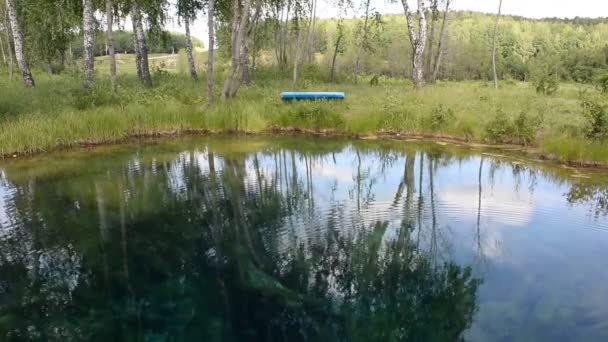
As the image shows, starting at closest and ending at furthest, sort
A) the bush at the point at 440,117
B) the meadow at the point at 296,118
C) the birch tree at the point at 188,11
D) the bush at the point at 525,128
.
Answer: the meadow at the point at 296,118 → the bush at the point at 525,128 → the bush at the point at 440,117 → the birch tree at the point at 188,11

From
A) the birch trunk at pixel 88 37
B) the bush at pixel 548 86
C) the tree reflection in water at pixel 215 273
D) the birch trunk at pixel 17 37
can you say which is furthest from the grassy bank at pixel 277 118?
the bush at pixel 548 86

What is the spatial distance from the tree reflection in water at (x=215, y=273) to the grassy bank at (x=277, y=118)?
127 inches

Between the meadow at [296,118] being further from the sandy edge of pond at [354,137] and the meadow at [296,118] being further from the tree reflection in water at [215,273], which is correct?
the tree reflection in water at [215,273]

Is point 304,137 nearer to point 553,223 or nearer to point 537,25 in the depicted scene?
point 553,223

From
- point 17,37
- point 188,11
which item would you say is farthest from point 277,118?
point 188,11

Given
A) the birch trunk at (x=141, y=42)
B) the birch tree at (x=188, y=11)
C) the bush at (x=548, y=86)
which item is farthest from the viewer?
the birch tree at (x=188, y=11)

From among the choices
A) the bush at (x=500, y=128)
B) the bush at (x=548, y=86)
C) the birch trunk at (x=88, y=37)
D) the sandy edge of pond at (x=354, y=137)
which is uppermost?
the birch trunk at (x=88, y=37)

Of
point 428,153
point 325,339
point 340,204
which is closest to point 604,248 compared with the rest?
point 340,204

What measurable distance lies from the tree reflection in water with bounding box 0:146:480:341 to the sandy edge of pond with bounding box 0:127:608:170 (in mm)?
3373

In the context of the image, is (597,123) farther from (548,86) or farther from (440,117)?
(548,86)

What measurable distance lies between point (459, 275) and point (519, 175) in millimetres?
4184

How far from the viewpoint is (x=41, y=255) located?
498 centimetres

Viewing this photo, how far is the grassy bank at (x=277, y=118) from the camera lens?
30.8 ft

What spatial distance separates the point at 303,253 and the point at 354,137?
6.85 metres
